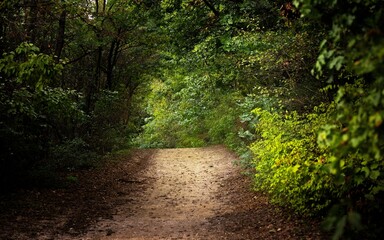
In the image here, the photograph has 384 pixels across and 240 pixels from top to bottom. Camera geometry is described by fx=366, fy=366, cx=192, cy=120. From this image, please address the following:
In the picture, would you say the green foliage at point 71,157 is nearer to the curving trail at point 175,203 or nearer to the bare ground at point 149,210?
the bare ground at point 149,210

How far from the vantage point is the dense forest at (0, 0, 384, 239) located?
276 cm

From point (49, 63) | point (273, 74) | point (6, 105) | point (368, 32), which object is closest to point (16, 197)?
point (6, 105)

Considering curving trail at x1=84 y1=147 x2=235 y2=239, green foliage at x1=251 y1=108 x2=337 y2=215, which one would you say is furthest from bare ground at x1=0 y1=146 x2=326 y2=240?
green foliage at x1=251 y1=108 x2=337 y2=215

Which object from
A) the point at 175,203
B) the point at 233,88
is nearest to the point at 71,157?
the point at 175,203

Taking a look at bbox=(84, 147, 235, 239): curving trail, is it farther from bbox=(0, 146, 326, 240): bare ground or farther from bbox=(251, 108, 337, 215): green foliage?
bbox=(251, 108, 337, 215): green foliage

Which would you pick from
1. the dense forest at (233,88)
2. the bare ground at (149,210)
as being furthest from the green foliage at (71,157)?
the bare ground at (149,210)

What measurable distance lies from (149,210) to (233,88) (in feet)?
34.2

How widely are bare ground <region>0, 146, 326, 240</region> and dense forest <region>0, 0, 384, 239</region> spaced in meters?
Result: 0.54

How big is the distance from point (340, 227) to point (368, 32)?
1.25 metres

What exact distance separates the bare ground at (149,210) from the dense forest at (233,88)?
0.54 metres

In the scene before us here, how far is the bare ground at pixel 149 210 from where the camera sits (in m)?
6.54

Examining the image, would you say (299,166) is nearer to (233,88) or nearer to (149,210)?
(149,210)

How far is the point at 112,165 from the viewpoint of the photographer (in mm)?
13508

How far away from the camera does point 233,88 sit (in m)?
17.8
